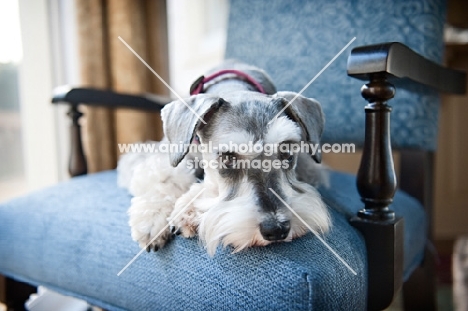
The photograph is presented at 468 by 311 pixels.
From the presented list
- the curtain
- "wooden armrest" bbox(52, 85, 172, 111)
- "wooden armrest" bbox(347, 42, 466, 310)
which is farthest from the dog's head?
the curtain

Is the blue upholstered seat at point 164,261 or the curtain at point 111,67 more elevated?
the curtain at point 111,67

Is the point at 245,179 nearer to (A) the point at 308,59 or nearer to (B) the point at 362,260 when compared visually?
(B) the point at 362,260

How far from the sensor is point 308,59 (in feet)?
5.00

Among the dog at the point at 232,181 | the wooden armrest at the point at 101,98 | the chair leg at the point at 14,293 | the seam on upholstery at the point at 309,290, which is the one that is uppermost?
the wooden armrest at the point at 101,98

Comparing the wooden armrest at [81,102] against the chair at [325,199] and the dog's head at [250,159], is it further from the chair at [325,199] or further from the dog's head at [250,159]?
the dog's head at [250,159]

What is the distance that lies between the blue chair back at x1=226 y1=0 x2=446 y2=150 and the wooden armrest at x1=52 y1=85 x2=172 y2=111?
1.50 ft

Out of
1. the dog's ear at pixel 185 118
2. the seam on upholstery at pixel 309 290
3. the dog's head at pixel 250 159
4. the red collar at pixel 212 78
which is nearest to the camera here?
the seam on upholstery at pixel 309 290

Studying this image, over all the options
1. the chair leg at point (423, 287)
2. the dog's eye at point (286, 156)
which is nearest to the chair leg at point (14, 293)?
the dog's eye at point (286, 156)

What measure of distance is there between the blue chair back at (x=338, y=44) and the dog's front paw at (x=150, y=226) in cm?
82

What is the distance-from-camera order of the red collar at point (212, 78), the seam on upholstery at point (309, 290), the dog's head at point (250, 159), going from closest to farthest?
the seam on upholstery at point (309, 290)
the dog's head at point (250, 159)
the red collar at point (212, 78)

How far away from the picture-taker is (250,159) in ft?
2.86

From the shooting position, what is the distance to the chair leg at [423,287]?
1.34 metres

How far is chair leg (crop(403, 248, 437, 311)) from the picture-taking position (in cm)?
134

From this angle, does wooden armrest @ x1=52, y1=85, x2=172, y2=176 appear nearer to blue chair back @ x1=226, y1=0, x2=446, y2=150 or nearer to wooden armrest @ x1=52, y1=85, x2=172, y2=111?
wooden armrest @ x1=52, y1=85, x2=172, y2=111
